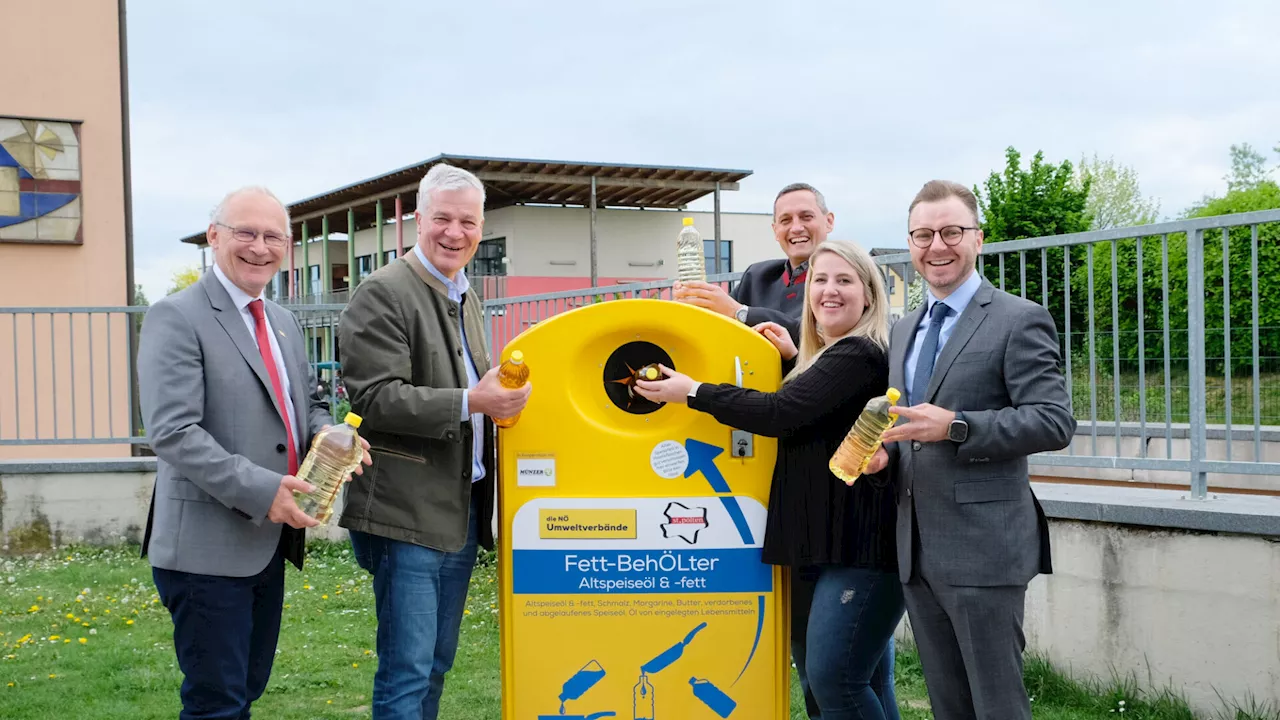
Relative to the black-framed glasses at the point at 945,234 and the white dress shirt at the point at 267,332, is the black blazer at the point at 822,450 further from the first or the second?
the white dress shirt at the point at 267,332

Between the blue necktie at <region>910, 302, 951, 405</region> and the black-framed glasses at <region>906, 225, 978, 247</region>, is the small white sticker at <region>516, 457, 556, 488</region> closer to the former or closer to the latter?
the blue necktie at <region>910, 302, 951, 405</region>

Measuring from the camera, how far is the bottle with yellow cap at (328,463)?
90.2 inches

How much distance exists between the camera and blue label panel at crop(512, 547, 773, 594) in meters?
2.70

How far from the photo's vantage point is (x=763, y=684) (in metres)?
2.74

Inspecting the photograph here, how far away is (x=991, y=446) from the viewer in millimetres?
2080

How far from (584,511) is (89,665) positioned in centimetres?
285

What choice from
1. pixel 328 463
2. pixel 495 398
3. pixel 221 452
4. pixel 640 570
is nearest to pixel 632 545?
pixel 640 570

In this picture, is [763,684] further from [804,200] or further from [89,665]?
[89,665]

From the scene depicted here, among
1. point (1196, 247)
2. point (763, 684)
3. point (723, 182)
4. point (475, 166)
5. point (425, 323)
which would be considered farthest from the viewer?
point (723, 182)

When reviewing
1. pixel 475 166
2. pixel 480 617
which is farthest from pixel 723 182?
pixel 480 617

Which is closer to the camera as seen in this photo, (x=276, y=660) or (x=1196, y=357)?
(x=1196, y=357)

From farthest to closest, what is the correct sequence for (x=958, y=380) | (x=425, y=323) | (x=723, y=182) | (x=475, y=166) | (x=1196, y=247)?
(x=723, y=182)
(x=475, y=166)
(x=1196, y=247)
(x=425, y=323)
(x=958, y=380)

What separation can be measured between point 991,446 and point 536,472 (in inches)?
45.3

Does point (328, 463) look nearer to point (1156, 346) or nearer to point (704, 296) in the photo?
point (704, 296)
